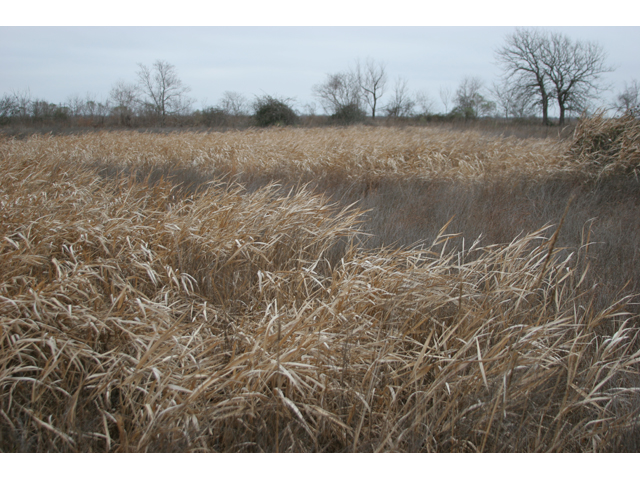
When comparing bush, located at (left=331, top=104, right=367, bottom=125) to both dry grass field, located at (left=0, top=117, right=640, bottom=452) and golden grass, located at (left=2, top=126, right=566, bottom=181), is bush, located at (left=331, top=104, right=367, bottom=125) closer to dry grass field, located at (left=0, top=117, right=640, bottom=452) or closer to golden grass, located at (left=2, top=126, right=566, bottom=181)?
golden grass, located at (left=2, top=126, right=566, bottom=181)

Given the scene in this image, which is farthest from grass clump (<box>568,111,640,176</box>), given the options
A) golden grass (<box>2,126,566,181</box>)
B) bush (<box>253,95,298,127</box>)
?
bush (<box>253,95,298,127</box>)

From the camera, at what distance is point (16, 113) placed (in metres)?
18.5

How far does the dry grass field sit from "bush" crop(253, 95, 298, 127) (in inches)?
677

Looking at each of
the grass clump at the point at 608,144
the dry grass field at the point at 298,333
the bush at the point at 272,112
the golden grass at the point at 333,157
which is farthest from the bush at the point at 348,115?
the dry grass field at the point at 298,333

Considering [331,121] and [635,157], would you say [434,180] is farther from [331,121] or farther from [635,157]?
[331,121]

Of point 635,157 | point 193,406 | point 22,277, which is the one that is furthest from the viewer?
point 635,157

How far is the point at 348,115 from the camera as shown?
22.6m

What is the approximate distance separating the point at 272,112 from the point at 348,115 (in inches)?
188

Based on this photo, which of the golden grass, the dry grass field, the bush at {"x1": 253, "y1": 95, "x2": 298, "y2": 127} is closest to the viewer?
the dry grass field

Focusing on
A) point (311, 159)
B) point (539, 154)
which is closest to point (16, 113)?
point (311, 159)

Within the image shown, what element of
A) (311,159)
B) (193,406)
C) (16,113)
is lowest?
(193,406)

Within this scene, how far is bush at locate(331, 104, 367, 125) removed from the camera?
2245 centimetres

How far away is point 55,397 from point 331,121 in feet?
74.0

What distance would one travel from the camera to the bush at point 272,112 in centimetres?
2050
